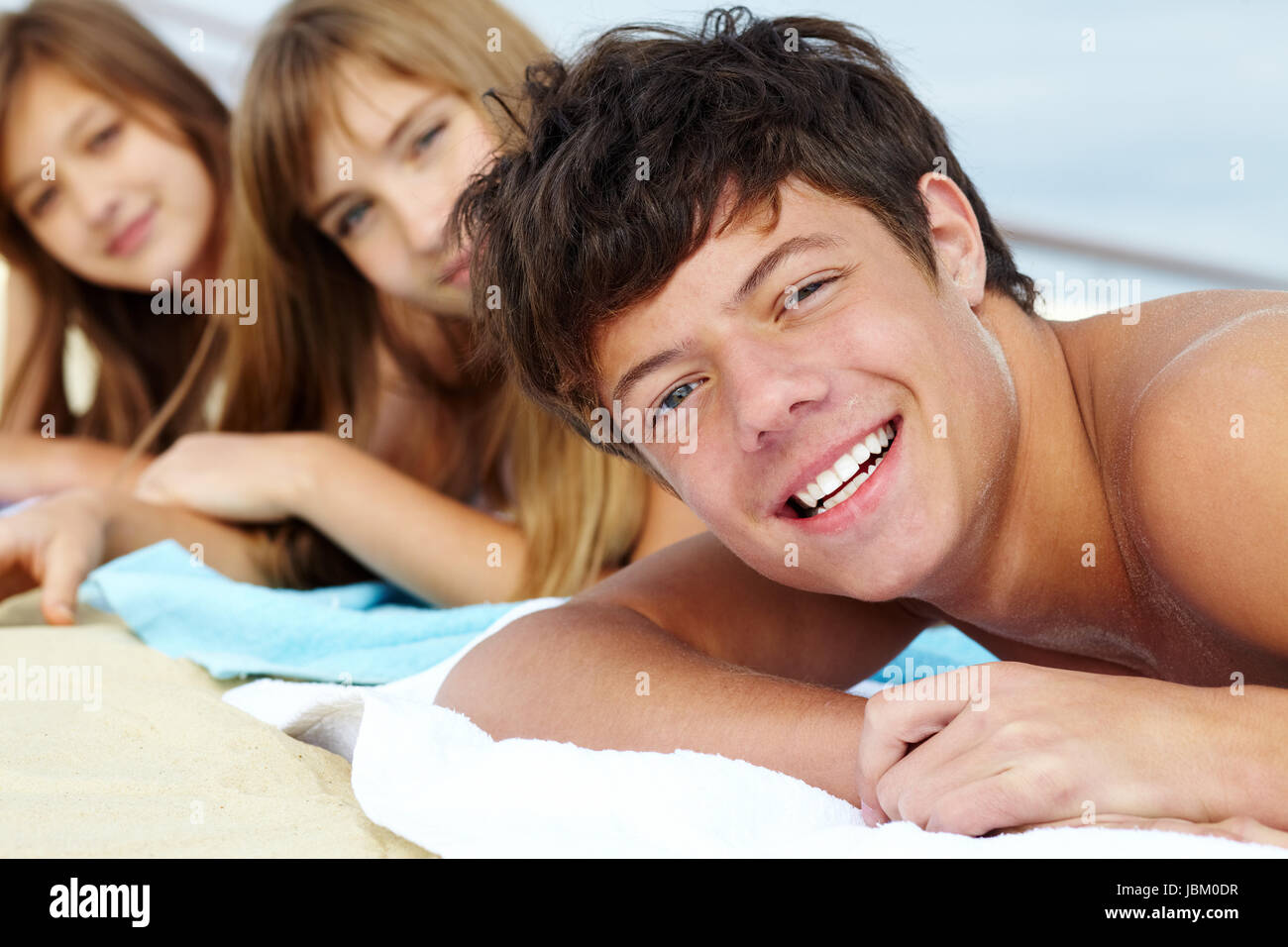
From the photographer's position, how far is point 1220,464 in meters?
0.79

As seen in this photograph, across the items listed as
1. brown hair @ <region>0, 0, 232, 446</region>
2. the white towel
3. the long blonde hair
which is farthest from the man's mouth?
brown hair @ <region>0, 0, 232, 446</region>

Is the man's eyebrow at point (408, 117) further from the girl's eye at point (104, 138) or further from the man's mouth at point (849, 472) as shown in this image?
the man's mouth at point (849, 472)

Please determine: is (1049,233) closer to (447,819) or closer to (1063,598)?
(1063,598)

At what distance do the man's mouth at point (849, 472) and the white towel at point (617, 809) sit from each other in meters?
0.21

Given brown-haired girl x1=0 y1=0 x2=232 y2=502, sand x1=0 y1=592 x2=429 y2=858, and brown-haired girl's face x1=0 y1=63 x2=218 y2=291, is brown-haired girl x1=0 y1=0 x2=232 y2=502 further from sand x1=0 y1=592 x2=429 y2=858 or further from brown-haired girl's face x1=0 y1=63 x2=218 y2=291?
sand x1=0 y1=592 x2=429 y2=858

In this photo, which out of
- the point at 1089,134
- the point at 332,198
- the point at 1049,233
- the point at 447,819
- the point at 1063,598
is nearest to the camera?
the point at 447,819

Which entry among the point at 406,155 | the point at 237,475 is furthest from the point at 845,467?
the point at 237,475

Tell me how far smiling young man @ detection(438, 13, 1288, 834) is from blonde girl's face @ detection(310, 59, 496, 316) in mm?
685

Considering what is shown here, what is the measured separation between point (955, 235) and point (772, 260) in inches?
9.1

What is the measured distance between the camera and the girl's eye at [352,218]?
191 centimetres

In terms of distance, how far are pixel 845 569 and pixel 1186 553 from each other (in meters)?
0.24

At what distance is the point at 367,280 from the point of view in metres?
2.12

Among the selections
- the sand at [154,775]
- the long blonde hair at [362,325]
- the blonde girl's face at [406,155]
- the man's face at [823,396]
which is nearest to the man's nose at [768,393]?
the man's face at [823,396]
